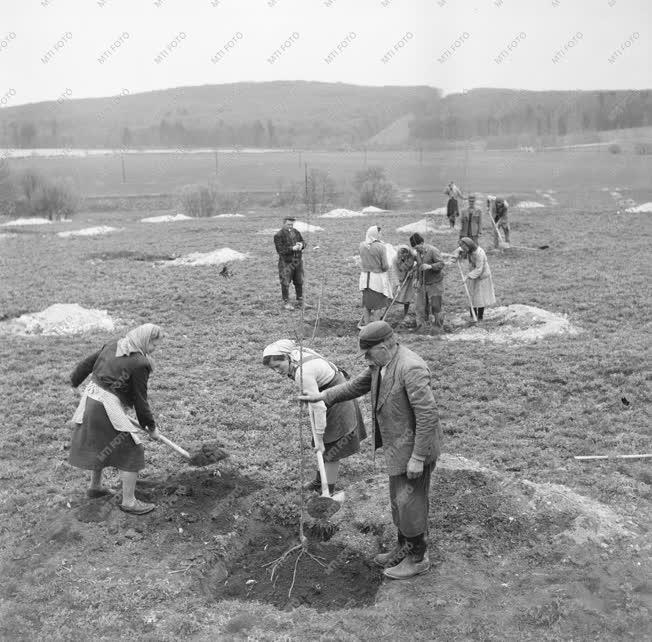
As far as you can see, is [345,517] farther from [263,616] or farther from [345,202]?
[345,202]

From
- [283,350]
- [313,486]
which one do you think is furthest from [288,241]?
[283,350]

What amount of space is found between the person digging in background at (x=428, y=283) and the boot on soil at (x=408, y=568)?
680cm

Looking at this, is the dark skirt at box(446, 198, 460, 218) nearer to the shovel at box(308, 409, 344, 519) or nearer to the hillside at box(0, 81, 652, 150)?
the hillside at box(0, 81, 652, 150)

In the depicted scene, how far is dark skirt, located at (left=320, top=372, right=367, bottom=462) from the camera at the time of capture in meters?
6.08

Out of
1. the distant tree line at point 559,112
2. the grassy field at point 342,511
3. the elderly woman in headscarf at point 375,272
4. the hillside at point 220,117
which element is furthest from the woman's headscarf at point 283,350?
the hillside at point 220,117

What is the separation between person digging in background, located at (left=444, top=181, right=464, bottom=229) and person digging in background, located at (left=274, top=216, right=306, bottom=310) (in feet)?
34.0

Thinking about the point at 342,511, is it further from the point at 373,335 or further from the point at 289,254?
the point at 289,254

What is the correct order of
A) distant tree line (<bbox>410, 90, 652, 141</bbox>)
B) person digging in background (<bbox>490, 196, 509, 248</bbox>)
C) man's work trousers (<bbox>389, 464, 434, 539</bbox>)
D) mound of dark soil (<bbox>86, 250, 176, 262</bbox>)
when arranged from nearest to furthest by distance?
man's work trousers (<bbox>389, 464, 434, 539</bbox>)
person digging in background (<bbox>490, 196, 509, 248</bbox>)
mound of dark soil (<bbox>86, 250, 176, 262</bbox>)
distant tree line (<bbox>410, 90, 652, 141</bbox>)

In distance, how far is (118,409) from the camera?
582 centimetres

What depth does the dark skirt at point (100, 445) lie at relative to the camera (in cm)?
→ 585

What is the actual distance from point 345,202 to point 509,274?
32.0 metres

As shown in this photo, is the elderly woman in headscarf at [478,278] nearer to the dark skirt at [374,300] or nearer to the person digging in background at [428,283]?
the person digging in background at [428,283]

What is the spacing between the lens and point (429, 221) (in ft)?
89.9

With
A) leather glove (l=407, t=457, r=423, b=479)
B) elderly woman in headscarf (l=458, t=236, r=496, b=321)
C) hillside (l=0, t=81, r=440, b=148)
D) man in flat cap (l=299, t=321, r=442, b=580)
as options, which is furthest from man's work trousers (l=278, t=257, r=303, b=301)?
hillside (l=0, t=81, r=440, b=148)
